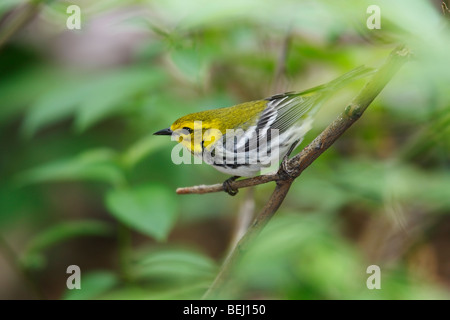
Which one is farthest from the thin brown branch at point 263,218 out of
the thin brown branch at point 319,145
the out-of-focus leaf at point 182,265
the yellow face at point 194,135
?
the out-of-focus leaf at point 182,265

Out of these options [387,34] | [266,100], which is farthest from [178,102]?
[387,34]

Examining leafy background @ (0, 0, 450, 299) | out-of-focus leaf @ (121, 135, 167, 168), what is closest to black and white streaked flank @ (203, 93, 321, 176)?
leafy background @ (0, 0, 450, 299)

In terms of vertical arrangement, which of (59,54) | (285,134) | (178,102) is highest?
(59,54)

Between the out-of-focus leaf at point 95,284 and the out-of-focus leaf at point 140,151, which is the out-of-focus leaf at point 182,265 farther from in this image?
the out-of-focus leaf at point 140,151

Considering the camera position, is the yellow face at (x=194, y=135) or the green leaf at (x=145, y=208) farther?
the green leaf at (x=145, y=208)

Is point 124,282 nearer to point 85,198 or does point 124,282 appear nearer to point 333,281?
point 333,281

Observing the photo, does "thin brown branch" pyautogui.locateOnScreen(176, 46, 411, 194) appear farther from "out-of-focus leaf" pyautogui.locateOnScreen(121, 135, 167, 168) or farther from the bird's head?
"out-of-focus leaf" pyautogui.locateOnScreen(121, 135, 167, 168)
